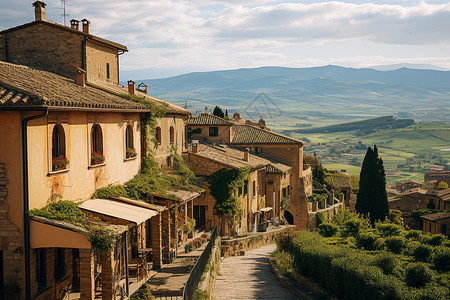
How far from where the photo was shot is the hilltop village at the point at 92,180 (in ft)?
→ 47.3

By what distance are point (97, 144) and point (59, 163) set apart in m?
3.68

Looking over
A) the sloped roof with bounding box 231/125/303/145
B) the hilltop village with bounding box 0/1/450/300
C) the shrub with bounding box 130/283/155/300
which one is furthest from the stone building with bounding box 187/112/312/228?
the shrub with bounding box 130/283/155/300

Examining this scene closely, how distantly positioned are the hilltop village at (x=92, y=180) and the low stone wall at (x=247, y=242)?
12cm

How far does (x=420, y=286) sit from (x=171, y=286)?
8.08 metres

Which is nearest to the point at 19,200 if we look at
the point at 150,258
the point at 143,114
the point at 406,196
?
the point at 150,258

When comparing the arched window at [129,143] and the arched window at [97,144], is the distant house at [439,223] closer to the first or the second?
the arched window at [129,143]

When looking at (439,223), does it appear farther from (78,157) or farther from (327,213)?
(78,157)

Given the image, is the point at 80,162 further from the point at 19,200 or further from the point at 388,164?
the point at 388,164

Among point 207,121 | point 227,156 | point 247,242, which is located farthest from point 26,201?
point 207,121

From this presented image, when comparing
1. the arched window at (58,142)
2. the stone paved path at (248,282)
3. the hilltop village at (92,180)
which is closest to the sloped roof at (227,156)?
the hilltop village at (92,180)

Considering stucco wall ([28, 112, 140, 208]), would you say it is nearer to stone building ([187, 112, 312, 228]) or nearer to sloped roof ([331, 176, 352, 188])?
stone building ([187, 112, 312, 228])

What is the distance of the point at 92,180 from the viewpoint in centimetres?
1850

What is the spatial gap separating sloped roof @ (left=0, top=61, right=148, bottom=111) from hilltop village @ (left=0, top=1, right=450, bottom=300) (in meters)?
0.05

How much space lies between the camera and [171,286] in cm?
1781
